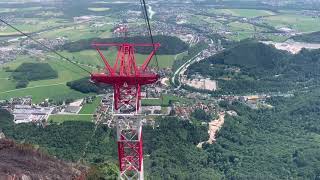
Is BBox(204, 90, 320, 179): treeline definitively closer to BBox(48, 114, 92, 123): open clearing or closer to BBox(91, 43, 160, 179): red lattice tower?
BBox(48, 114, 92, 123): open clearing

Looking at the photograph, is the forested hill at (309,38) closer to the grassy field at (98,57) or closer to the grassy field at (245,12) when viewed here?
the grassy field at (245,12)

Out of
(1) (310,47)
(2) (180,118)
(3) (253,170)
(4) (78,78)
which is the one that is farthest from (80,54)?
(3) (253,170)

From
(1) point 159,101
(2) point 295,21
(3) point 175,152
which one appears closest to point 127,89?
(3) point 175,152

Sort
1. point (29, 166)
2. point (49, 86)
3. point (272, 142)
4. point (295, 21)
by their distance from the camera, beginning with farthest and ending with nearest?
point (295, 21) → point (49, 86) → point (272, 142) → point (29, 166)

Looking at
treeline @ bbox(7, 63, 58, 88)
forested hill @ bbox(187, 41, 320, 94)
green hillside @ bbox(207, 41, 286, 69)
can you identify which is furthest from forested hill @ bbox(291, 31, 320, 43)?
treeline @ bbox(7, 63, 58, 88)

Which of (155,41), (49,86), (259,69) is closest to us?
(49,86)

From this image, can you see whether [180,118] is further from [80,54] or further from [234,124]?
[80,54]

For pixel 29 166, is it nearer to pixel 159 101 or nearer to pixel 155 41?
pixel 159 101

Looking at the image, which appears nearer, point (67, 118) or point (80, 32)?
point (67, 118)
